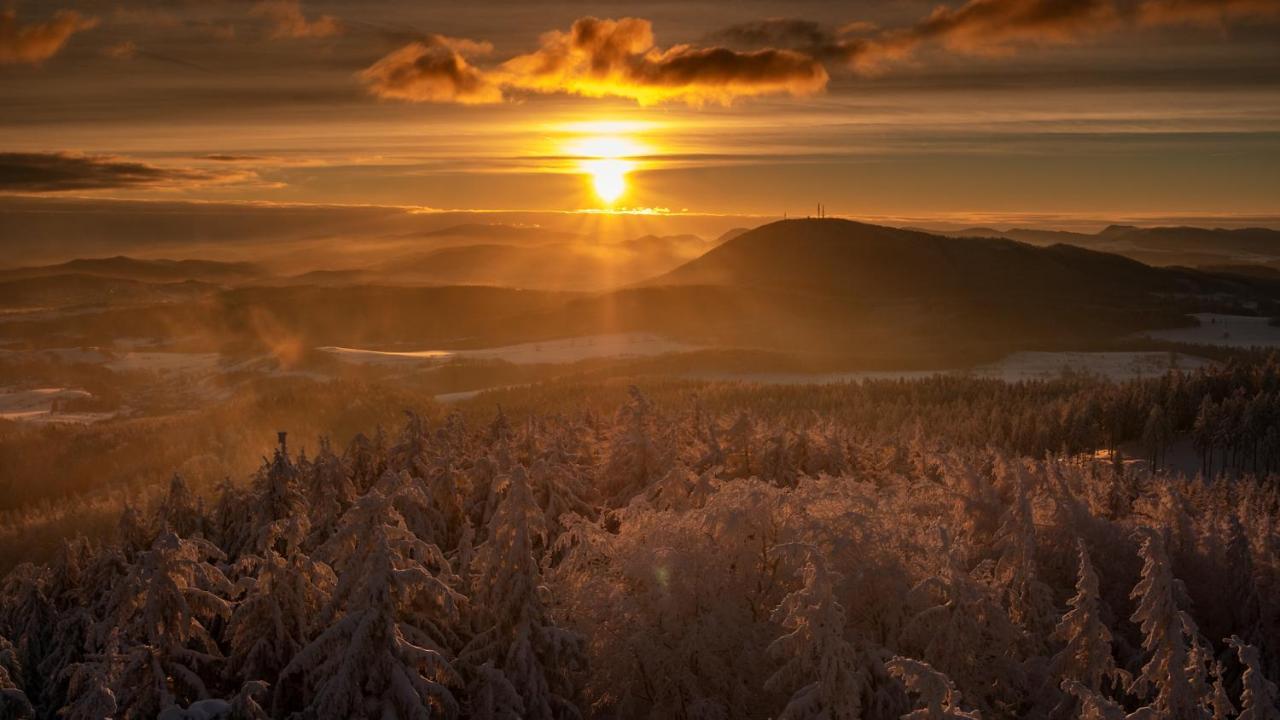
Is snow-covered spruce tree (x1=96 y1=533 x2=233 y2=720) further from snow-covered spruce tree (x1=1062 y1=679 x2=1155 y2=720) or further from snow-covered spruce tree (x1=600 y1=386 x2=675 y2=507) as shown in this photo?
snow-covered spruce tree (x1=600 y1=386 x2=675 y2=507)

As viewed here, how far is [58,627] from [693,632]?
82.7 ft

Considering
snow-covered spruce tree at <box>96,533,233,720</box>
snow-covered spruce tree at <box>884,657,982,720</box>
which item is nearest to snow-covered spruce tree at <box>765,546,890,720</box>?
snow-covered spruce tree at <box>884,657,982,720</box>

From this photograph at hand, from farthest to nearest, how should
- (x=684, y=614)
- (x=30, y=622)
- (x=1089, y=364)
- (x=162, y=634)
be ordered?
1. (x=1089, y=364)
2. (x=30, y=622)
3. (x=162, y=634)
4. (x=684, y=614)

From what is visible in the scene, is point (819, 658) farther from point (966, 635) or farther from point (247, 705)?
point (247, 705)

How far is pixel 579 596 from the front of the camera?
24172mm

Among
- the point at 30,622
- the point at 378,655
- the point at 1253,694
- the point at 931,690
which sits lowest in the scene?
the point at 30,622

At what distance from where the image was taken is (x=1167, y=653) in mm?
19141

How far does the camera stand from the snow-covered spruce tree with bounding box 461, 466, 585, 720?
2302cm

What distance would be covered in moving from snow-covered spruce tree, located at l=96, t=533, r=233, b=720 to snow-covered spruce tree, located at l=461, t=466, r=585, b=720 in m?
6.49

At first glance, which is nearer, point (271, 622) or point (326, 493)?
point (271, 622)

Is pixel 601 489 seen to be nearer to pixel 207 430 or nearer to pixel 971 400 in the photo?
pixel 971 400

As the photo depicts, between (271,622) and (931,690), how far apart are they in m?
17.0

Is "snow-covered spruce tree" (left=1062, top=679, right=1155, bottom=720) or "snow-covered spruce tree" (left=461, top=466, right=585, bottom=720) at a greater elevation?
"snow-covered spruce tree" (left=1062, top=679, right=1155, bottom=720)

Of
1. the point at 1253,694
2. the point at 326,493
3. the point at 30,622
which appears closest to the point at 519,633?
the point at 1253,694
